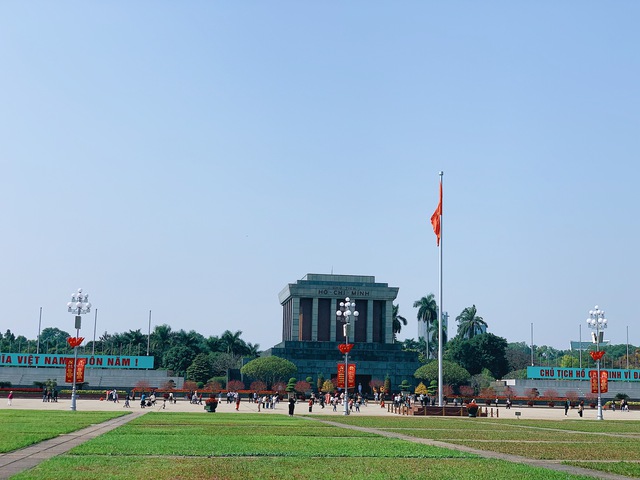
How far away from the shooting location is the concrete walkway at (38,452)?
20.5 meters

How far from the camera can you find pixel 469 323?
18738 centimetres

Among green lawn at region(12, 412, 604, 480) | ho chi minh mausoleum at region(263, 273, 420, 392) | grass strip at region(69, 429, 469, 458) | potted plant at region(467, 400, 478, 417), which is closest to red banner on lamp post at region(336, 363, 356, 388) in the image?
potted plant at region(467, 400, 478, 417)

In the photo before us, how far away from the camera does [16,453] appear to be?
24.1 m

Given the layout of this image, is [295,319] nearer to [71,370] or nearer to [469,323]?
[469,323]

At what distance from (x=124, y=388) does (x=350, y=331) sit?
63246 millimetres

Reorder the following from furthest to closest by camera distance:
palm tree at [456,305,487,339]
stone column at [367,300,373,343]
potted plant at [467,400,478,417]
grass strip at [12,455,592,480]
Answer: palm tree at [456,305,487,339] < stone column at [367,300,373,343] < potted plant at [467,400,478,417] < grass strip at [12,455,592,480]

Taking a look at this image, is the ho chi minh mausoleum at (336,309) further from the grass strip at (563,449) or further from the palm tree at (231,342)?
the grass strip at (563,449)

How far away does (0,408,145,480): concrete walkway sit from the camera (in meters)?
20.5

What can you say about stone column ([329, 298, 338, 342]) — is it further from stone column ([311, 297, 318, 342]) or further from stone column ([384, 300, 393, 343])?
stone column ([384, 300, 393, 343])

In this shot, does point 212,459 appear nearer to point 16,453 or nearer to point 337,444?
point 16,453

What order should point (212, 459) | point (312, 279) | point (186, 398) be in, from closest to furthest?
point (212, 459) < point (186, 398) < point (312, 279)

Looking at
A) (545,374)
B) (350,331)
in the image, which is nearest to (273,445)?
(350,331)

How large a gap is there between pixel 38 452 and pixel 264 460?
22.7ft

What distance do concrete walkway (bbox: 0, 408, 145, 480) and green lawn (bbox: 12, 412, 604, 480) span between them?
488 millimetres
